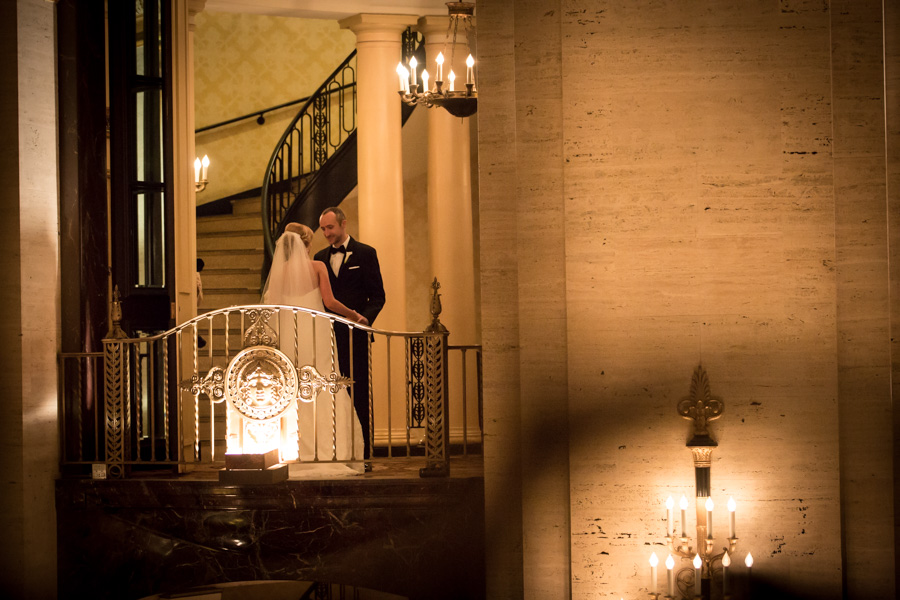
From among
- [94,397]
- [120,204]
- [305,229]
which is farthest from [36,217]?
[305,229]

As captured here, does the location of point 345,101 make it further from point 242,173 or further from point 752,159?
point 752,159

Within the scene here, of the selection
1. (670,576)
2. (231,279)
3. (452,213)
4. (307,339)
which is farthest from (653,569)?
(231,279)

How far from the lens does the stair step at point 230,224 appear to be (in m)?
11.6

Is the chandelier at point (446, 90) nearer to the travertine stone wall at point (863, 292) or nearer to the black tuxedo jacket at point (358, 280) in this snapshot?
the black tuxedo jacket at point (358, 280)

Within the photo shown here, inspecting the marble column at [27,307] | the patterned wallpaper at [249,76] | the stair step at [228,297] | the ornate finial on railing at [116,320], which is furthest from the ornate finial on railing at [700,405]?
the patterned wallpaper at [249,76]

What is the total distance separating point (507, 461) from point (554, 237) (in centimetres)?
131

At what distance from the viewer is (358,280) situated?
7836 mm

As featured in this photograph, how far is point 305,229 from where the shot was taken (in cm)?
727

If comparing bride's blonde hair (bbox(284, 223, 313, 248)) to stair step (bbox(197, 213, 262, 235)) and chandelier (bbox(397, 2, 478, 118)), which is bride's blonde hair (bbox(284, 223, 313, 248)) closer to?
chandelier (bbox(397, 2, 478, 118))

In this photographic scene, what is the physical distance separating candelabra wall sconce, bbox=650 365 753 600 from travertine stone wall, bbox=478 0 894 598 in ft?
0.28

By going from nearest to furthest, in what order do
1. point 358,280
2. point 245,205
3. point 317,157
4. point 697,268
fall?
point 697,268
point 358,280
point 317,157
point 245,205

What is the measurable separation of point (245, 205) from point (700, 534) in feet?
27.0

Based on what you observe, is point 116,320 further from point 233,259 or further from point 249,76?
point 249,76

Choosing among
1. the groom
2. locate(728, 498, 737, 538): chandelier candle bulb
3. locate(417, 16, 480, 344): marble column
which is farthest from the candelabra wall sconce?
locate(417, 16, 480, 344): marble column
